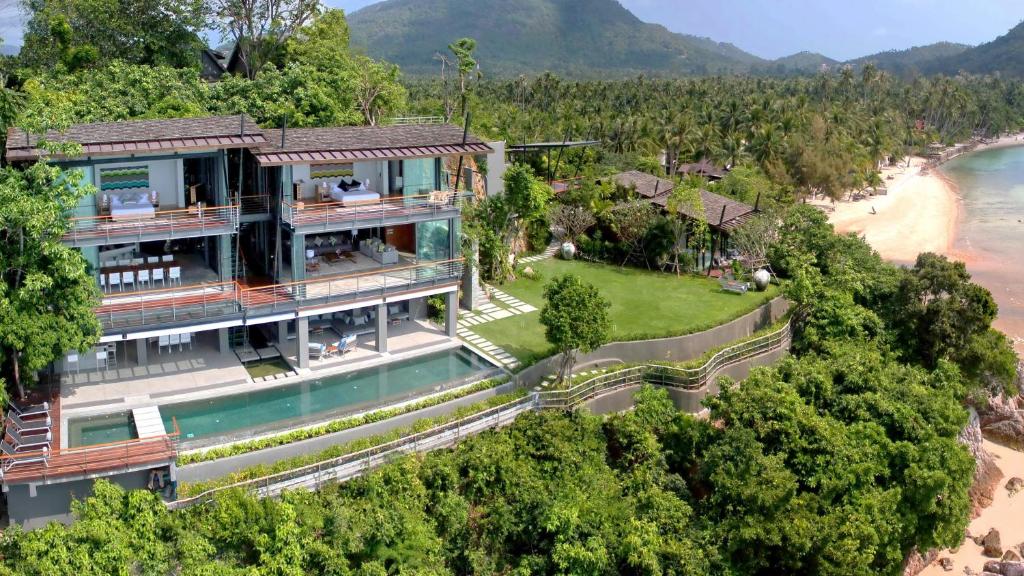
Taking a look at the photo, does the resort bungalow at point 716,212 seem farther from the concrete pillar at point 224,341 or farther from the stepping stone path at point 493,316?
the concrete pillar at point 224,341

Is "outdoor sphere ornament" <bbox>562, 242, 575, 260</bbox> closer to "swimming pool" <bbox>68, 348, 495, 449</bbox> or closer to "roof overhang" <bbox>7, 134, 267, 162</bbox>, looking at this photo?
"swimming pool" <bbox>68, 348, 495, 449</bbox>

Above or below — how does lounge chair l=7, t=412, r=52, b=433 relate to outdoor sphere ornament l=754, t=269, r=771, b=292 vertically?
below

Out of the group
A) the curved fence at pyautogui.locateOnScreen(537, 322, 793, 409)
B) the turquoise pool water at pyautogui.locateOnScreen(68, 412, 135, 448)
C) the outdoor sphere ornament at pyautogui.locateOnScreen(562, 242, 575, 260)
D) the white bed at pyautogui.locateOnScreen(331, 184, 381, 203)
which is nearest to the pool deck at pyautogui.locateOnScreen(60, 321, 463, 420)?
the turquoise pool water at pyautogui.locateOnScreen(68, 412, 135, 448)

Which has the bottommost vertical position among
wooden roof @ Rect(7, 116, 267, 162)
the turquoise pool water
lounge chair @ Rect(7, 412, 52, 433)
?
the turquoise pool water

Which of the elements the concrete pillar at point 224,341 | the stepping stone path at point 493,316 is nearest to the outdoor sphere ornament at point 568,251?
the stepping stone path at point 493,316

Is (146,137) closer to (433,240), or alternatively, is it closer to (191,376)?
(191,376)

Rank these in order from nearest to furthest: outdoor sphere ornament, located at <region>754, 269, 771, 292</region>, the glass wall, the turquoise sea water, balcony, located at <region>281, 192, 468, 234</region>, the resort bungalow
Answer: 1. balcony, located at <region>281, 192, 468, 234</region>
2. the glass wall
3. outdoor sphere ornament, located at <region>754, 269, 771, 292</region>
4. the resort bungalow
5. the turquoise sea water
